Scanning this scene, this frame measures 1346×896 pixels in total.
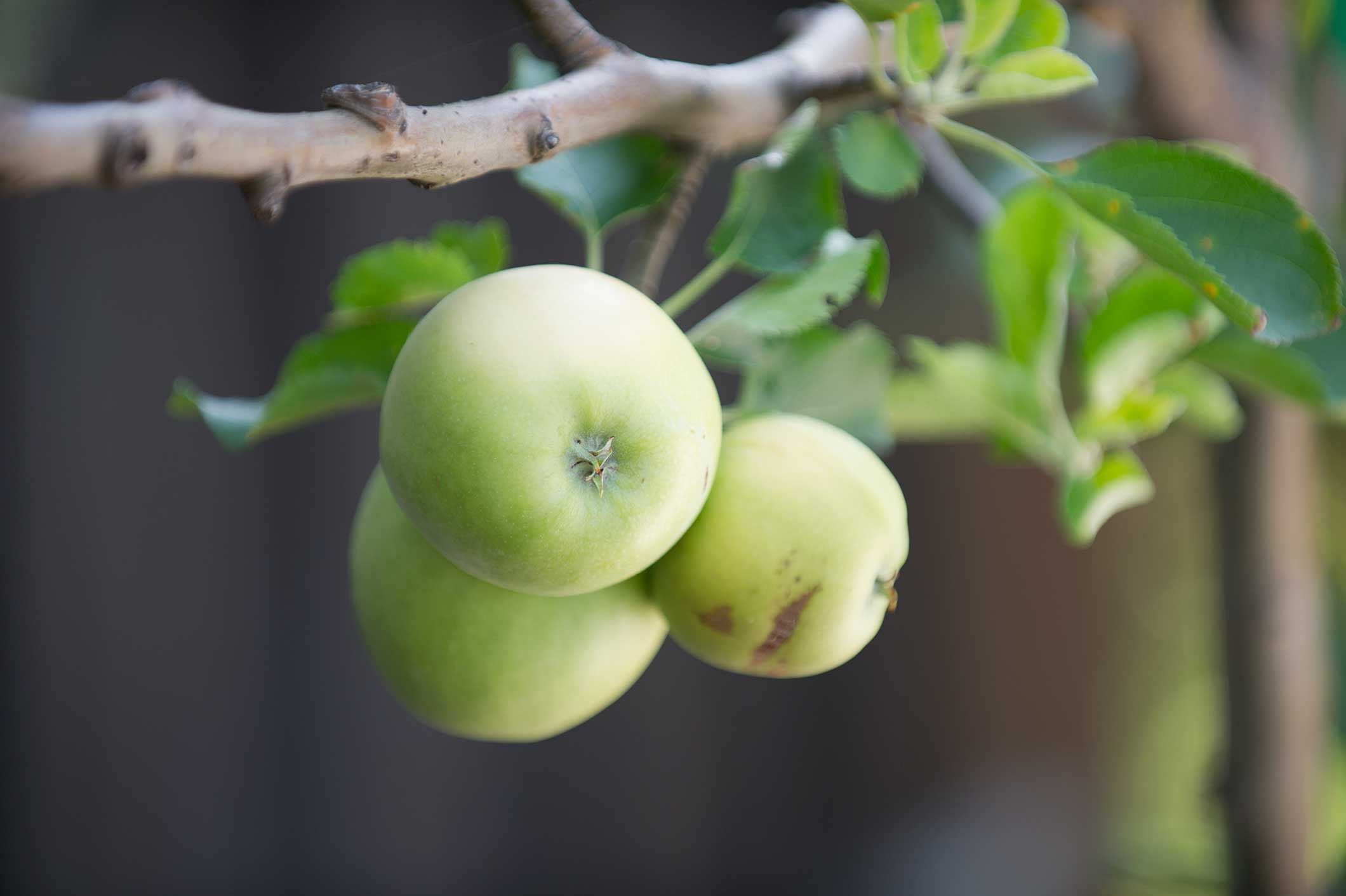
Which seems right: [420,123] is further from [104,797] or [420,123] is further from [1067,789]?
[1067,789]

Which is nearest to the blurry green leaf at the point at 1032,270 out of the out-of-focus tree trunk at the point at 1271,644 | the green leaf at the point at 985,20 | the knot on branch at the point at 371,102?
the green leaf at the point at 985,20

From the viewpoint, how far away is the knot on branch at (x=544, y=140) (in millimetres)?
256

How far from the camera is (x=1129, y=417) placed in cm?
53

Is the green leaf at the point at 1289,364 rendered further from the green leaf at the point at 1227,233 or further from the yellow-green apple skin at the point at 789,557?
the yellow-green apple skin at the point at 789,557

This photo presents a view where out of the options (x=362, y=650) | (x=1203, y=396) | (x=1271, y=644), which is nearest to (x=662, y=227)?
(x=1203, y=396)

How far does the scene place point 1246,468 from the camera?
65 centimetres

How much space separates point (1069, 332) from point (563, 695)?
55 centimetres

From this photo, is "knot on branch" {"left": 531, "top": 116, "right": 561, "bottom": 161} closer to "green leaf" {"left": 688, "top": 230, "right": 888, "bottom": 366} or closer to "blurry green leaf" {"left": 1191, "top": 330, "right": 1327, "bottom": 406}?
"green leaf" {"left": 688, "top": 230, "right": 888, "bottom": 366}

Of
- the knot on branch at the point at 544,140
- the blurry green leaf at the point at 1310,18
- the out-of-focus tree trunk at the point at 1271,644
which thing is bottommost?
the out-of-focus tree trunk at the point at 1271,644

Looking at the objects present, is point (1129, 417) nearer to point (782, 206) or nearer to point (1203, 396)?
point (1203, 396)

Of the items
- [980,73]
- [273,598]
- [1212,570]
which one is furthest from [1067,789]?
[980,73]

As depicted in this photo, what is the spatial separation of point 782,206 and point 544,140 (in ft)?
0.53

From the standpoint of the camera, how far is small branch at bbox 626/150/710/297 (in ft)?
1.28

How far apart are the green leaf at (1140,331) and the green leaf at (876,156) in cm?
17
